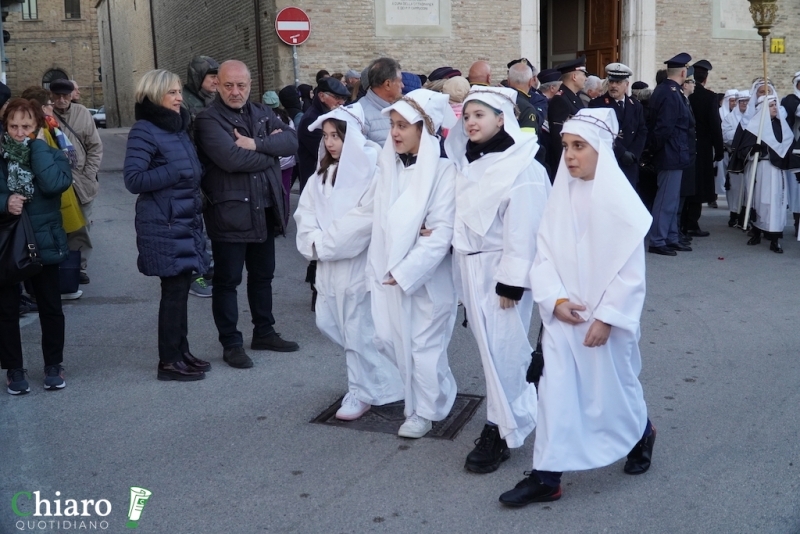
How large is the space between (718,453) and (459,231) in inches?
69.1

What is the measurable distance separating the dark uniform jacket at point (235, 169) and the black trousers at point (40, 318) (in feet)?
3.54

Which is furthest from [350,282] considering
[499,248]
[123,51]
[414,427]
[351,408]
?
[123,51]

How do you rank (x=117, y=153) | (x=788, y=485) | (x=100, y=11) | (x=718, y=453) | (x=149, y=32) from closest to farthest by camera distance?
(x=788, y=485) < (x=718, y=453) < (x=117, y=153) < (x=149, y=32) < (x=100, y=11)

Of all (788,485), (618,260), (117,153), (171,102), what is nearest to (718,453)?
(788,485)

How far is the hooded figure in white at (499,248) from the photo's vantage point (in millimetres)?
4469

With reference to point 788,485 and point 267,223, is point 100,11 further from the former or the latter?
point 788,485

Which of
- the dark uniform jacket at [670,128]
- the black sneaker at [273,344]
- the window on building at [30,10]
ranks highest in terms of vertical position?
the window on building at [30,10]

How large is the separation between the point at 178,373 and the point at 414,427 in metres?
1.90

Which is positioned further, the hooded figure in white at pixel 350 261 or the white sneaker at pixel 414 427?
the hooded figure in white at pixel 350 261

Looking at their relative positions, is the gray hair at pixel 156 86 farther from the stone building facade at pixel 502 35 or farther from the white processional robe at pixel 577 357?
the stone building facade at pixel 502 35

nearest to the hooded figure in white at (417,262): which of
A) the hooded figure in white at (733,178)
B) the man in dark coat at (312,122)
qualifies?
the man in dark coat at (312,122)

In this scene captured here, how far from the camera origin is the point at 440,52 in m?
19.8

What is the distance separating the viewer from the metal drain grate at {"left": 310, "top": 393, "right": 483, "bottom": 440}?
530 cm

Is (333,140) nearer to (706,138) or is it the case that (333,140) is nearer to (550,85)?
(550,85)
